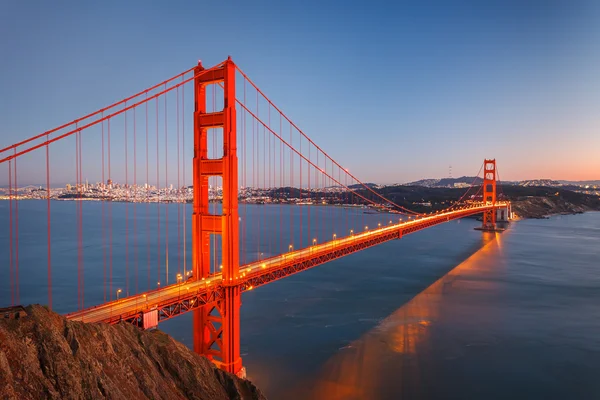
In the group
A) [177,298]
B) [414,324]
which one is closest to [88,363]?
[177,298]

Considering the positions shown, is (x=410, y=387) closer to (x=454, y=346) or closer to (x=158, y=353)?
(x=454, y=346)

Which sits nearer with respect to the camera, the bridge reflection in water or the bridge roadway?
the bridge roadway

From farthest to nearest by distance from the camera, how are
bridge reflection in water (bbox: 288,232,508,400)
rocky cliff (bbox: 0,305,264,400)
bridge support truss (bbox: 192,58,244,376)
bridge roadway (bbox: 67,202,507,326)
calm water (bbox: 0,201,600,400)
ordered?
calm water (bbox: 0,201,600,400) → bridge reflection in water (bbox: 288,232,508,400) → bridge support truss (bbox: 192,58,244,376) → bridge roadway (bbox: 67,202,507,326) → rocky cliff (bbox: 0,305,264,400)

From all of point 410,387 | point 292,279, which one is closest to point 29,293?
point 292,279

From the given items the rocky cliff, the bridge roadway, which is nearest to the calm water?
the bridge roadway

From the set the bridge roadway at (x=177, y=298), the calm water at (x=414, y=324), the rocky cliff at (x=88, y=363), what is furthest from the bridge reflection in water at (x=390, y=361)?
the rocky cliff at (x=88, y=363)

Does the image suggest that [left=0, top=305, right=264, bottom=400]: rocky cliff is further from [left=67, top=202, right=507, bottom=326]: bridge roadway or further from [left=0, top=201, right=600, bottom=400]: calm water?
[left=0, top=201, right=600, bottom=400]: calm water

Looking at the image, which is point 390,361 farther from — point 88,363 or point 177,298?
point 88,363

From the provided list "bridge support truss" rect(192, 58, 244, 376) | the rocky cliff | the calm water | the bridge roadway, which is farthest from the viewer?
the calm water
